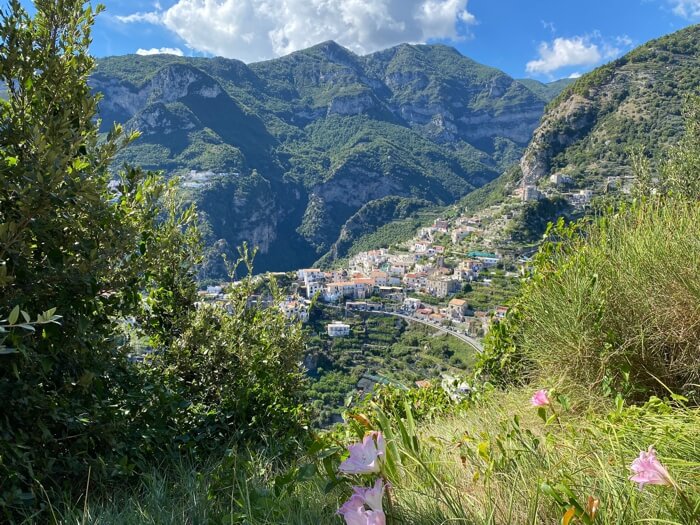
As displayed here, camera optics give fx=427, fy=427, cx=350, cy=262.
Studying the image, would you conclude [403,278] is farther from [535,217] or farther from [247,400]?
[247,400]

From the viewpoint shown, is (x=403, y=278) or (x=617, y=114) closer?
(x=403, y=278)

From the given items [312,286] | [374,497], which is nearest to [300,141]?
[312,286]

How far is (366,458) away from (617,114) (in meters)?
71.2

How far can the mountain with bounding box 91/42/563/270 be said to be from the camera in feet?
315

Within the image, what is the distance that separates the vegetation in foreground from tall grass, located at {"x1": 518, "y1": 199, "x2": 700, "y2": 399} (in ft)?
0.04

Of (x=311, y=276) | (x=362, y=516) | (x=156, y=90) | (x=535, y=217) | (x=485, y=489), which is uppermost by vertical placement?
(x=156, y=90)

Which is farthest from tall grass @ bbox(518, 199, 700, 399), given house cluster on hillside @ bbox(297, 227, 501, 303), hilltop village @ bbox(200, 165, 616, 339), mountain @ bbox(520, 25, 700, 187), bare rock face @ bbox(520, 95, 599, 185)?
bare rock face @ bbox(520, 95, 599, 185)

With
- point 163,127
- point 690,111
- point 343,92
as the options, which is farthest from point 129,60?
point 690,111

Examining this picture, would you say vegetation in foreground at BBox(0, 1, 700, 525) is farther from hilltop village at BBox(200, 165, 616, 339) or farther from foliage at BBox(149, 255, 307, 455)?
hilltop village at BBox(200, 165, 616, 339)

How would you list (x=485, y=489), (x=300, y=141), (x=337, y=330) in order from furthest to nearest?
1. (x=300, y=141)
2. (x=337, y=330)
3. (x=485, y=489)

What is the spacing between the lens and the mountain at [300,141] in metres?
96.1

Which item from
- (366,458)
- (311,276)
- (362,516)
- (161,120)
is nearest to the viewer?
(362,516)

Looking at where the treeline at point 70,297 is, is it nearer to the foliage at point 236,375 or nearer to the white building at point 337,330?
the foliage at point 236,375

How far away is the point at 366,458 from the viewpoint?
41.2 inches
